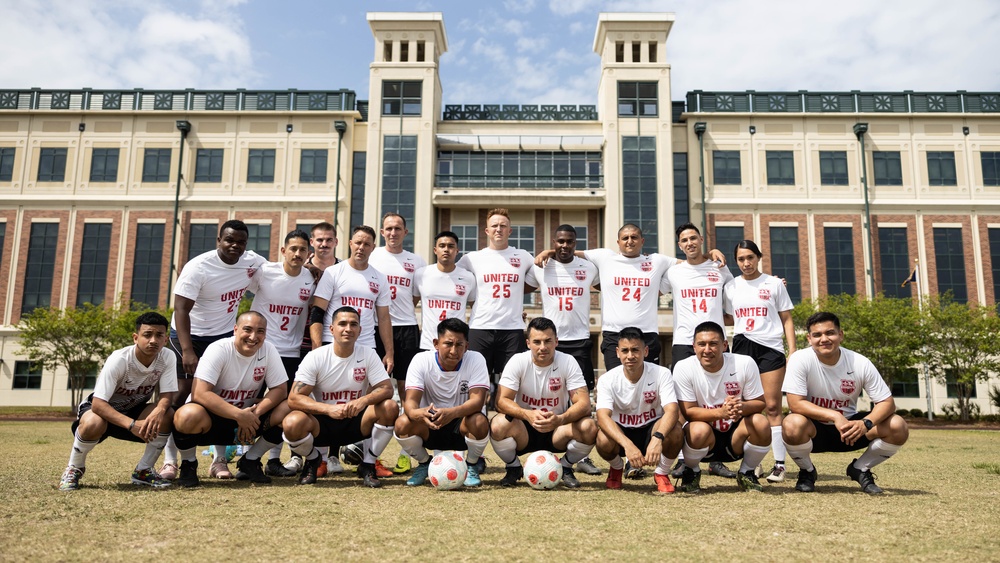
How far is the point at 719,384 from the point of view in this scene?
615 cm

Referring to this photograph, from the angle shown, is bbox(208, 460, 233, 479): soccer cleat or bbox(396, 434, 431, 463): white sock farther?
bbox(208, 460, 233, 479): soccer cleat

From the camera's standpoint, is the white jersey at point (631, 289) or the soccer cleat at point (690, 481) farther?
the white jersey at point (631, 289)

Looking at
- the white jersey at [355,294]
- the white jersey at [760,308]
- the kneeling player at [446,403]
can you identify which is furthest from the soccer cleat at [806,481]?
the white jersey at [355,294]

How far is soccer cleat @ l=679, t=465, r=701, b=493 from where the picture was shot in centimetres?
585

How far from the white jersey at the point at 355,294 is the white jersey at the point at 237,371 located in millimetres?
1165

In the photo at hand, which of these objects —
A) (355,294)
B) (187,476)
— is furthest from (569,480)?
(187,476)

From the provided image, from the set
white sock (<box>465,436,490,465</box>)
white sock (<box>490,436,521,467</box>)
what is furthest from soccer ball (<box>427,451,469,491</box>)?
white sock (<box>490,436,521,467</box>)

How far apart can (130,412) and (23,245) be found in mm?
34934

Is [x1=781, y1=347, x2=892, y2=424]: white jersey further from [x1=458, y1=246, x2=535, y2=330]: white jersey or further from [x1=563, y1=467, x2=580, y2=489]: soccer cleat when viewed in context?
[x1=458, y1=246, x2=535, y2=330]: white jersey

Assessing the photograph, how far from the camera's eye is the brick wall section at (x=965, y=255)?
32938 millimetres

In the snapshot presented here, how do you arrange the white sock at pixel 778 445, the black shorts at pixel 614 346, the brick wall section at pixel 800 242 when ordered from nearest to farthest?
the white sock at pixel 778 445 → the black shorts at pixel 614 346 → the brick wall section at pixel 800 242

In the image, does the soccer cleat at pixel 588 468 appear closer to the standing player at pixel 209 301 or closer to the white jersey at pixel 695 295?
the white jersey at pixel 695 295

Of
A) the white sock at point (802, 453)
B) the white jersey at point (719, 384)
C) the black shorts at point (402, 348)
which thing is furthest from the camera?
the black shorts at point (402, 348)

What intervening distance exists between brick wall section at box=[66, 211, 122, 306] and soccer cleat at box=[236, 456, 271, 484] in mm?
31538
